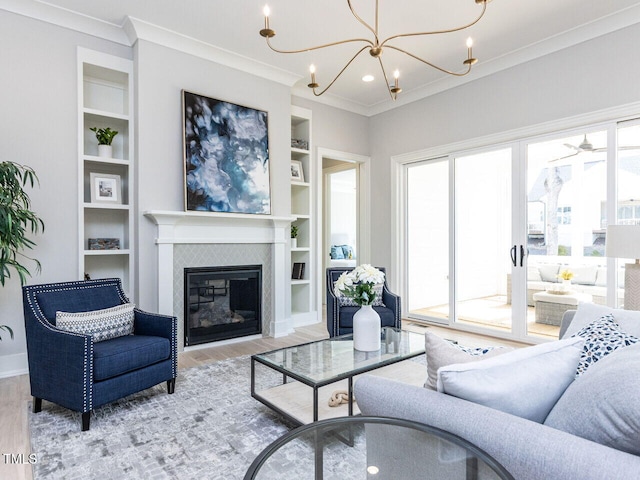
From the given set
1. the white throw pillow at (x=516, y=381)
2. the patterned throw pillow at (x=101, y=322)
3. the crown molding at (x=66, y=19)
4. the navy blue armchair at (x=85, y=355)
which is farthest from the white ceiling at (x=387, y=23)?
the white throw pillow at (x=516, y=381)

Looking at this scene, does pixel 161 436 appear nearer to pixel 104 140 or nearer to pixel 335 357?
pixel 335 357

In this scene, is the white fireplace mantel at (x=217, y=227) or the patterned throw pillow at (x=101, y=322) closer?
the patterned throw pillow at (x=101, y=322)

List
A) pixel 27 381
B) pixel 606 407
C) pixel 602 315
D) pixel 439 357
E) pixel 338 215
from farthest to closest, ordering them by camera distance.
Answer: pixel 338 215
pixel 27 381
pixel 602 315
pixel 439 357
pixel 606 407

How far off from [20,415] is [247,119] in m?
3.14

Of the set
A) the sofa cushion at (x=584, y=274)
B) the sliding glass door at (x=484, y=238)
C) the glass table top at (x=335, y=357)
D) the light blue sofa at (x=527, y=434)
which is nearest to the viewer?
the light blue sofa at (x=527, y=434)

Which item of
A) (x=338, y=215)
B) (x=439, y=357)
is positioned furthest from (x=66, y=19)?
(x=338, y=215)

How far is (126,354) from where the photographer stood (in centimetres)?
236

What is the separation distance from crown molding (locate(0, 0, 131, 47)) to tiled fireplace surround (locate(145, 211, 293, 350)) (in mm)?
1660

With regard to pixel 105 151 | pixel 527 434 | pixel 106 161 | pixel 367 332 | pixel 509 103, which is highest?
pixel 509 103

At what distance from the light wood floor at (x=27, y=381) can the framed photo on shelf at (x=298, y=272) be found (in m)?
0.65

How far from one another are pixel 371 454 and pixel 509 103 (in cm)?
411

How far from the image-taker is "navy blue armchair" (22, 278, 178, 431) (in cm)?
218

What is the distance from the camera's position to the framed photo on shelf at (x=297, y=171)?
4938 millimetres

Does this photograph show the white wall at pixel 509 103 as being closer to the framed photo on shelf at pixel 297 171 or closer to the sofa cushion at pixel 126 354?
the framed photo on shelf at pixel 297 171
